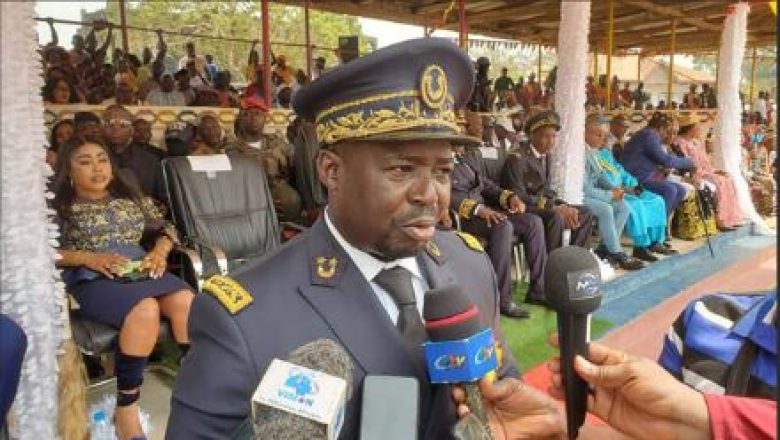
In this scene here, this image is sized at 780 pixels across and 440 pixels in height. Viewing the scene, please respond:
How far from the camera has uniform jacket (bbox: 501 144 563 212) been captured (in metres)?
5.28

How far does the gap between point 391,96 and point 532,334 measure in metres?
3.31

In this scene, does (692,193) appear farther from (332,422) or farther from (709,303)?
(332,422)

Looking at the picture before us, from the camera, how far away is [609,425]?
1.18 metres

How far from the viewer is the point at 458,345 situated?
965 millimetres

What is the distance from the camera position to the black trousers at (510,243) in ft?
15.0

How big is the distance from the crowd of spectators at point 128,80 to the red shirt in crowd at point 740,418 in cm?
575

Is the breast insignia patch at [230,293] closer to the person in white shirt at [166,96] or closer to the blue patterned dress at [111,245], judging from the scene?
the blue patterned dress at [111,245]

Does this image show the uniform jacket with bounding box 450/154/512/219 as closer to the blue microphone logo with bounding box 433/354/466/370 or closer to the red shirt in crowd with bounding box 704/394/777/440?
the red shirt in crowd with bounding box 704/394/777/440

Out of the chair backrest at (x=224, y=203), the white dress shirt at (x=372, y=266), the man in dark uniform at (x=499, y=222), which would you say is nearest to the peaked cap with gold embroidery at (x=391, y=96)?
the white dress shirt at (x=372, y=266)

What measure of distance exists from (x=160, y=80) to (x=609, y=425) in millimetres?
8045

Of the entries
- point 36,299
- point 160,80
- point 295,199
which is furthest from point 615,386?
point 160,80

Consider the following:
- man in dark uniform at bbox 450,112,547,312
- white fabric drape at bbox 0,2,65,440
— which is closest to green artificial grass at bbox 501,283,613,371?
man in dark uniform at bbox 450,112,547,312

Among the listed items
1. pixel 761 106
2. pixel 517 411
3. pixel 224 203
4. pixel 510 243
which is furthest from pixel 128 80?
pixel 761 106

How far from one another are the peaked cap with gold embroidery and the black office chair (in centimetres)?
262
